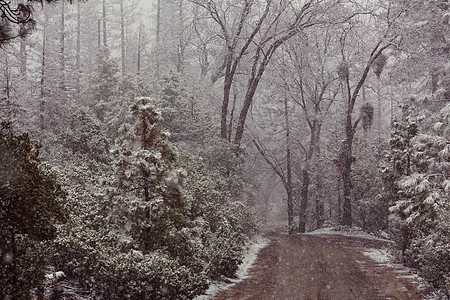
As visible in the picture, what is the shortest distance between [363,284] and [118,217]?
6.48 metres

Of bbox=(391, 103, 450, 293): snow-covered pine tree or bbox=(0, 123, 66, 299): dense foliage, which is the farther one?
bbox=(391, 103, 450, 293): snow-covered pine tree

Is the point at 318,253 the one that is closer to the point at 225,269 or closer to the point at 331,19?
the point at 225,269

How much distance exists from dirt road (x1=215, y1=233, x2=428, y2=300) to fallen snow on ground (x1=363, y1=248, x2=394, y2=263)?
0.94ft

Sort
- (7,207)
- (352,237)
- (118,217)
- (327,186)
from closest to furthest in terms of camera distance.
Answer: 1. (7,207)
2. (118,217)
3. (352,237)
4. (327,186)

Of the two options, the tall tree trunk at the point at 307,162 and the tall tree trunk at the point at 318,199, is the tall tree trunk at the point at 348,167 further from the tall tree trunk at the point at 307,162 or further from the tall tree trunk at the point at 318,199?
the tall tree trunk at the point at 318,199

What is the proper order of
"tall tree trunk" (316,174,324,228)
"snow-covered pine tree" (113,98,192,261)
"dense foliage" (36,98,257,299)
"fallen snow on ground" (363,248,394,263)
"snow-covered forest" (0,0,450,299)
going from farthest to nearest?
"tall tree trunk" (316,174,324,228) < "fallen snow on ground" (363,248,394,263) < "snow-covered pine tree" (113,98,192,261) < "dense foliage" (36,98,257,299) < "snow-covered forest" (0,0,450,299)

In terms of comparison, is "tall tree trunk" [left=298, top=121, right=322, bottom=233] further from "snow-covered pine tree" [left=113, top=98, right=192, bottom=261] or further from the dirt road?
"snow-covered pine tree" [left=113, top=98, right=192, bottom=261]

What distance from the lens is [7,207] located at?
5570mm

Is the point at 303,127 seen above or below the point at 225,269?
above

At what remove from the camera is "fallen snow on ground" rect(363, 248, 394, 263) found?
15595 millimetres

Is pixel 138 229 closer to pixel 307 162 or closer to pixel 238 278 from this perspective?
pixel 238 278

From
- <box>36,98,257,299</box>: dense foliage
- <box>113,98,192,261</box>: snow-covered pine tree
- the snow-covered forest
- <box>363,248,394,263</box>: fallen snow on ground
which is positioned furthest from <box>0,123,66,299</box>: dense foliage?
<box>363,248,394,263</box>: fallen snow on ground

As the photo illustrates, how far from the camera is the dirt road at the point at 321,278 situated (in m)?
10.2

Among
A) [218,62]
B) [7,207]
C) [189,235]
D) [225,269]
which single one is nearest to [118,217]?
[189,235]
